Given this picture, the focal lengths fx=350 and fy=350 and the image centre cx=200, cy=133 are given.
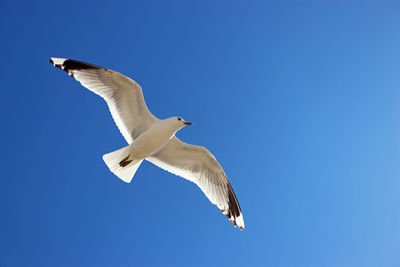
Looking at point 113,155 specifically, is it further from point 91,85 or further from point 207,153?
point 207,153

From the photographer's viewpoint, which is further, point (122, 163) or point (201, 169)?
point (201, 169)

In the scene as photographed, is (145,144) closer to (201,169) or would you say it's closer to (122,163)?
(122,163)

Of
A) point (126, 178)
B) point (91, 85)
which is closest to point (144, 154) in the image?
point (126, 178)

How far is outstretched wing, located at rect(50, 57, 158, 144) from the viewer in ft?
12.7

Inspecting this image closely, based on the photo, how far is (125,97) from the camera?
3988 mm

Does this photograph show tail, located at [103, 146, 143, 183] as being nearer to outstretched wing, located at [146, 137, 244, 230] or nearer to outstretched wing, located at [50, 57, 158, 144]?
outstretched wing, located at [50, 57, 158, 144]

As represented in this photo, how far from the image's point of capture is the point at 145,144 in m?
3.90

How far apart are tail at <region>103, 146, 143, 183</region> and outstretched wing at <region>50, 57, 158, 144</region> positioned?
299 millimetres

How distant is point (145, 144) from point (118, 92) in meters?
0.67

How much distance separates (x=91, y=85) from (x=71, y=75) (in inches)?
9.3

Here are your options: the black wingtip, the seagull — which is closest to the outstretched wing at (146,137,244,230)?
the seagull

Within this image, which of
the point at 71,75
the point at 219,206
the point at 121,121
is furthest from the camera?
the point at 219,206

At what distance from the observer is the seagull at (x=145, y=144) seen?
12.7 ft

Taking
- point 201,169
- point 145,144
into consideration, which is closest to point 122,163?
point 145,144
